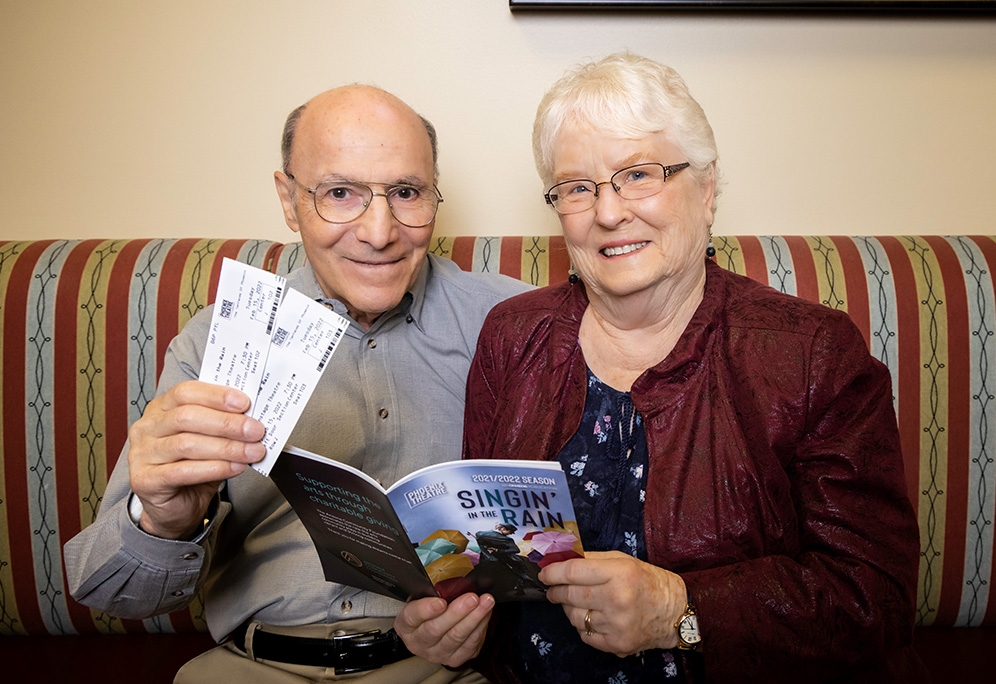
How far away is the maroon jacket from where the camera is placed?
1.10 m

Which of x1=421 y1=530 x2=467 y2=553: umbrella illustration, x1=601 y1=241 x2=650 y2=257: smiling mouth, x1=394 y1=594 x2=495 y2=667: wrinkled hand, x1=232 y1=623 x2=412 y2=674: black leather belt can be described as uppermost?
x1=601 y1=241 x2=650 y2=257: smiling mouth

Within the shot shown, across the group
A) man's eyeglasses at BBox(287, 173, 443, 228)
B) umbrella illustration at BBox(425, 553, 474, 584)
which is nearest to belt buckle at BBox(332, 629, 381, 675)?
umbrella illustration at BBox(425, 553, 474, 584)

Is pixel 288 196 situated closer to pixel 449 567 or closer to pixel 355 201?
pixel 355 201

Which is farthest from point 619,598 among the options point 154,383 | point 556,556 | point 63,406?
point 63,406

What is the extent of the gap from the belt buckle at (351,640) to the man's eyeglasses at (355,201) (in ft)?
2.70

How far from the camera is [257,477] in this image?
1.46m

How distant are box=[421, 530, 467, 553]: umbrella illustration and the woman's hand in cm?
14

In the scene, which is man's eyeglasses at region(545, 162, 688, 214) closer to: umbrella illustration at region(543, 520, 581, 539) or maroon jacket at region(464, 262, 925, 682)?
maroon jacket at region(464, 262, 925, 682)

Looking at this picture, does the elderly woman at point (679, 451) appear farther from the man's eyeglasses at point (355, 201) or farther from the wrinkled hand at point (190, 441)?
the wrinkled hand at point (190, 441)

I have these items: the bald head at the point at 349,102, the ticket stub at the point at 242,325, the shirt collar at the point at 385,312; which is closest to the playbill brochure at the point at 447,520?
the ticket stub at the point at 242,325

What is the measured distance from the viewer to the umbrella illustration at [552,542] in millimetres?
1026

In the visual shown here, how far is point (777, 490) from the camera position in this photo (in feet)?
3.94

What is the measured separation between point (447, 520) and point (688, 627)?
1.39 ft

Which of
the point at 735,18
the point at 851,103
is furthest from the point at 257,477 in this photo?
the point at 851,103
